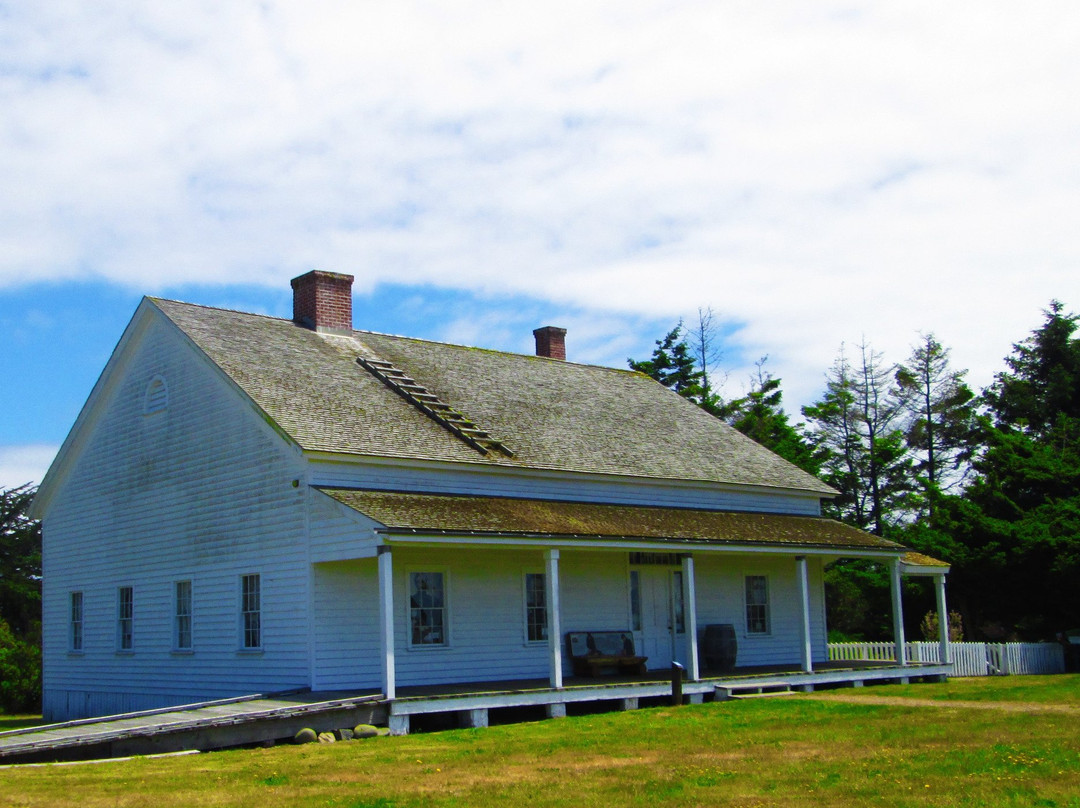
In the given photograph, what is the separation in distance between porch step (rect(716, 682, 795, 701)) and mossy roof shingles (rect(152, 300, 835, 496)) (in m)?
4.75

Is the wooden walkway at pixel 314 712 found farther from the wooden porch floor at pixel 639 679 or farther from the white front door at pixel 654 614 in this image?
the white front door at pixel 654 614

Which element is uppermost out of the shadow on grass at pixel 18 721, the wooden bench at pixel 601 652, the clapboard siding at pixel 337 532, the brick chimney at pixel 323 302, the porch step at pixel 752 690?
the brick chimney at pixel 323 302

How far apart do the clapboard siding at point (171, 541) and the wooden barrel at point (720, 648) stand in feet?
28.6

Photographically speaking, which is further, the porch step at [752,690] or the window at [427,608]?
the porch step at [752,690]

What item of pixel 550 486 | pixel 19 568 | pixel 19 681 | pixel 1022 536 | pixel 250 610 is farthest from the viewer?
pixel 19 568

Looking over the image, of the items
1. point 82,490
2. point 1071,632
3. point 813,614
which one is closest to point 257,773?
point 82,490

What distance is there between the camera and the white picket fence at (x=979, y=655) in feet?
92.7

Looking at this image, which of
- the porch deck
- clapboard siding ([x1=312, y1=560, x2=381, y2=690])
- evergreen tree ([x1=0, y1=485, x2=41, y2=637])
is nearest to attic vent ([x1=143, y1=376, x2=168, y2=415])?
clapboard siding ([x1=312, y1=560, x2=381, y2=690])

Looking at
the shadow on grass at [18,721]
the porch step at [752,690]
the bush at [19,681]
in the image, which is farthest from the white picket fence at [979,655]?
the bush at [19,681]

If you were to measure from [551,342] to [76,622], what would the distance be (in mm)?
13620

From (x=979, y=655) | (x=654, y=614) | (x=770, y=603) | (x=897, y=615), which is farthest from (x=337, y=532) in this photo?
(x=979, y=655)

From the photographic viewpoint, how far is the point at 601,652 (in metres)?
21.8

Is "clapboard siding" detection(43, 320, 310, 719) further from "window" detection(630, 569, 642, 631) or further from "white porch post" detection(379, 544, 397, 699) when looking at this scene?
"window" detection(630, 569, 642, 631)

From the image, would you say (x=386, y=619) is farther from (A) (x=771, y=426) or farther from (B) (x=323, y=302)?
(A) (x=771, y=426)
